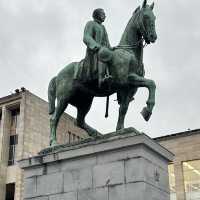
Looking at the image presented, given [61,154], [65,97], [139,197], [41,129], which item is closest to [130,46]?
[65,97]

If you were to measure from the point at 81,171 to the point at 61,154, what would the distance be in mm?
819

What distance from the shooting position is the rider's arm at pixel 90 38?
41.7 feet

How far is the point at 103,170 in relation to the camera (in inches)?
452

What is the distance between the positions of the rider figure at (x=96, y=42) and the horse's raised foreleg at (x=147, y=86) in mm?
818

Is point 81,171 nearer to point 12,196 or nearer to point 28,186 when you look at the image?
point 28,186

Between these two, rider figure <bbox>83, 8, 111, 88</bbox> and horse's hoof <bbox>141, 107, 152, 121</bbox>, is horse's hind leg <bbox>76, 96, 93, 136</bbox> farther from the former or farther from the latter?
horse's hoof <bbox>141, 107, 152, 121</bbox>

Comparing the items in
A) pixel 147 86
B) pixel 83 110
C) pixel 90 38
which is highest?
pixel 90 38

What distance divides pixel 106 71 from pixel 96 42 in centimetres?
101

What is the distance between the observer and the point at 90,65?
1309 cm

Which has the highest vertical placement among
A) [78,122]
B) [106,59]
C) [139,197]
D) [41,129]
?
[41,129]

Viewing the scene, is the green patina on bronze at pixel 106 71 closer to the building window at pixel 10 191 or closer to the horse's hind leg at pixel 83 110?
the horse's hind leg at pixel 83 110

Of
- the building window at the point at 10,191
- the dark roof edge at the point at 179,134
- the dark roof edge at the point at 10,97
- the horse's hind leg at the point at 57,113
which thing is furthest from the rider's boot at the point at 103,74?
the building window at the point at 10,191

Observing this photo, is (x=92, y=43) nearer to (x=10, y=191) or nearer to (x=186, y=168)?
(x=186, y=168)

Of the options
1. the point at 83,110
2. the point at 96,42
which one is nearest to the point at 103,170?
the point at 83,110
